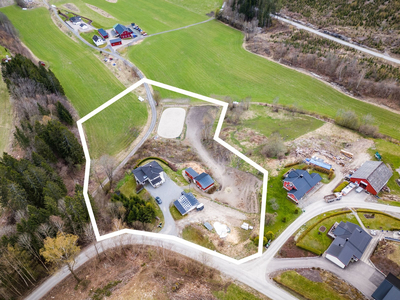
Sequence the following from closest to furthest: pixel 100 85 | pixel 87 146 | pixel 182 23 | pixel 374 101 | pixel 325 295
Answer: pixel 325 295
pixel 87 146
pixel 374 101
pixel 100 85
pixel 182 23

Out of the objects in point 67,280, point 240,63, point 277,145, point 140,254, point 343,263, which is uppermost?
point 240,63

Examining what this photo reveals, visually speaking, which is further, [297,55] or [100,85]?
[297,55]

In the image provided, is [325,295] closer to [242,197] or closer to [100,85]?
[242,197]

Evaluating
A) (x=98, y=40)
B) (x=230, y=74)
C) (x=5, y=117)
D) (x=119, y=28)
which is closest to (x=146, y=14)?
(x=119, y=28)

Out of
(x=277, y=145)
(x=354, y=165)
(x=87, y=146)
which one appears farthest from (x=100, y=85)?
(x=354, y=165)

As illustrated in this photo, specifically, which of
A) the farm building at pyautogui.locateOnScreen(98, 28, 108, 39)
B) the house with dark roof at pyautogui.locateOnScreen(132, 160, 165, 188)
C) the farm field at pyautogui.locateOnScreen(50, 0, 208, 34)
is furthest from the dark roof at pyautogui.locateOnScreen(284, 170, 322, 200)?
the farm building at pyautogui.locateOnScreen(98, 28, 108, 39)

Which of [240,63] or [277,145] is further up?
[240,63]

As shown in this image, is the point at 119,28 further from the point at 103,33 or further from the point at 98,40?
the point at 98,40
